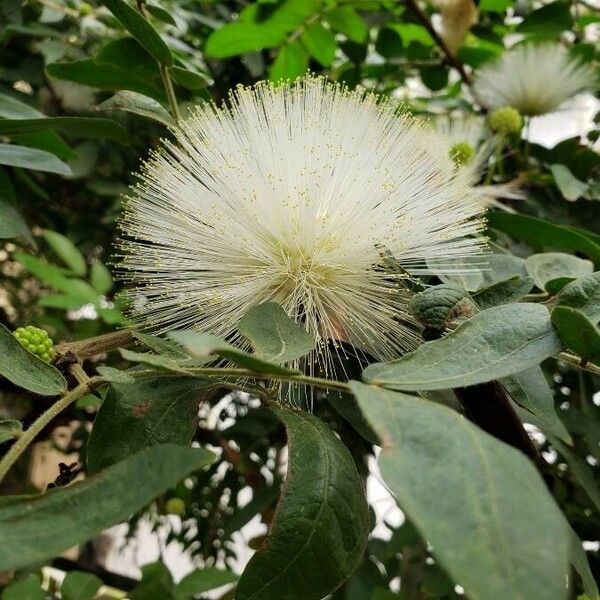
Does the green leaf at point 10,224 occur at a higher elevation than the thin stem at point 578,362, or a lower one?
lower

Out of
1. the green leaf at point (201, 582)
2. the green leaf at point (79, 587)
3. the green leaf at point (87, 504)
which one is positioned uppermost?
Answer: the green leaf at point (87, 504)

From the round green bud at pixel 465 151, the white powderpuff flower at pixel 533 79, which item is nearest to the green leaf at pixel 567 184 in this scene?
the round green bud at pixel 465 151

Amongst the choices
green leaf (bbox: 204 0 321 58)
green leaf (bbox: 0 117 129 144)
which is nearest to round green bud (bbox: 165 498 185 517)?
green leaf (bbox: 0 117 129 144)

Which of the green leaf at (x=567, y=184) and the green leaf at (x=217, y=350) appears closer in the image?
the green leaf at (x=217, y=350)

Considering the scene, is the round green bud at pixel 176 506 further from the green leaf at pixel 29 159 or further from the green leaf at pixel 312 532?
the green leaf at pixel 312 532

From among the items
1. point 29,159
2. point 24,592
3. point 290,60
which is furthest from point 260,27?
point 24,592

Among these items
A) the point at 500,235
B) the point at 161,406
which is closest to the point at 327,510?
the point at 161,406

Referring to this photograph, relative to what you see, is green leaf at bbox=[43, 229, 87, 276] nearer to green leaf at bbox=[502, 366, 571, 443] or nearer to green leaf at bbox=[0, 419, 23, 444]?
green leaf at bbox=[0, 419, 23, 444]
